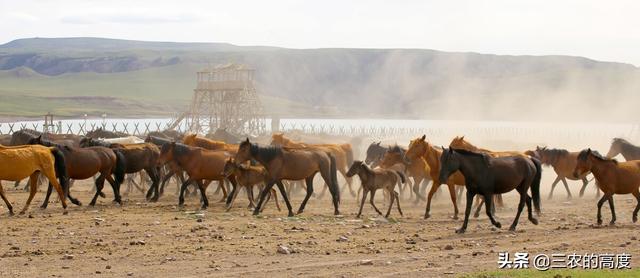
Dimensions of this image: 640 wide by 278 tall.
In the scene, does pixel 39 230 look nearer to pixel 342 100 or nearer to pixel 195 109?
pixel 195 109

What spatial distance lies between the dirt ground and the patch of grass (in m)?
0.59

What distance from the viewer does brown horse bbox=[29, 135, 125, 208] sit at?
21.6 m

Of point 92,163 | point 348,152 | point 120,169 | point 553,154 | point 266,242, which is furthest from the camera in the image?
point 348,152

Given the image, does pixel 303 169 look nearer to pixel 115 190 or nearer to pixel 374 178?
pixel 374 178

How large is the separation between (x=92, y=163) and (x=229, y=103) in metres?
46.4

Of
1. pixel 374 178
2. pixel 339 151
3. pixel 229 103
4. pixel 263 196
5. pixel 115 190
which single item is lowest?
pixel 115 190

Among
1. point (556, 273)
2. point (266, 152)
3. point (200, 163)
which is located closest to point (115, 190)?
point (200, 163)

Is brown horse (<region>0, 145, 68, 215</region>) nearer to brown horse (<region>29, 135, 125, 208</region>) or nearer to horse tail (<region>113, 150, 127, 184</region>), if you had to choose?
brown horse (<region>29, 135, 125, 208</region>)

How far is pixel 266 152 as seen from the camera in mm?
20781

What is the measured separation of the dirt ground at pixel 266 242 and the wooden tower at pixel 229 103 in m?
45.7

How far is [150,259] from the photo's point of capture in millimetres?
13828

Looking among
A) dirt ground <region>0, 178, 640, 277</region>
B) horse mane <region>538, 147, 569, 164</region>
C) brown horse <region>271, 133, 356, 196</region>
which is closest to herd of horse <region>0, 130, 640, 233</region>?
brown horse <region>271, 133, 356, 196</region>

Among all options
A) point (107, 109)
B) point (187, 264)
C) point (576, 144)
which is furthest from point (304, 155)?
point (107, 109)

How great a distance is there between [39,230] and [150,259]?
3.93m
